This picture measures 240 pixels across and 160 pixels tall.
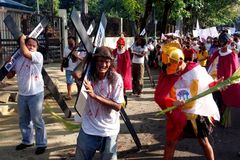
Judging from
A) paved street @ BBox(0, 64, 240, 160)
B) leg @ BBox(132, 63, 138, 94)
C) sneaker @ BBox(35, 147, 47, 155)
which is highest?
leg @ BBox(132, 63, 138, 94)

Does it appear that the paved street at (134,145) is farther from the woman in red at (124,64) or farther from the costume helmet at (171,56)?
Answer: the woman in red at (124,64)

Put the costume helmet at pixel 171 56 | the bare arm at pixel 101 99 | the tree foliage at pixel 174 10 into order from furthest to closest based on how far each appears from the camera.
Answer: the tree foliage at pixel 174 10 < the costume helmet at pixel 171 56 < the bare arm at pixel 101 99

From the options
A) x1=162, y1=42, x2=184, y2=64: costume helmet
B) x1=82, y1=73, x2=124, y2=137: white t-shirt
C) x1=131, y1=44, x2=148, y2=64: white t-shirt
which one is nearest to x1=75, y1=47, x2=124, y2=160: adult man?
x1=82, y1=73, x2=124, y2=137: white t-shirt

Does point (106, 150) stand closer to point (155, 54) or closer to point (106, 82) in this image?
point (106, 82)

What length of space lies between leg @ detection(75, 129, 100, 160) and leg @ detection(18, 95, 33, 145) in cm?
211

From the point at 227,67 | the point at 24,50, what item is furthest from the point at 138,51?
the point at 24,50

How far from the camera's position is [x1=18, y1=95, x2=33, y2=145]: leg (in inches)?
228

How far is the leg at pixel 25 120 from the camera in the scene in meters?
5.78

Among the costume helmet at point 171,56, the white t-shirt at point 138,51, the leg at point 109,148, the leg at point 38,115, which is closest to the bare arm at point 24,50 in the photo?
the leg at point 38,115

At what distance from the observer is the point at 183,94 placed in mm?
4594

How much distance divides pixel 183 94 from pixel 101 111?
1.17 meters

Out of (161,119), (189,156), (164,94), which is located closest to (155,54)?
(161,119)

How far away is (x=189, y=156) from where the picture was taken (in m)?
5.85

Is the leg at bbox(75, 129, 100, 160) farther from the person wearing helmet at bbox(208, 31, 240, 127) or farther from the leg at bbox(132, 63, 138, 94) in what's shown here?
the leg at bbox(132, 63, 138, 94)
